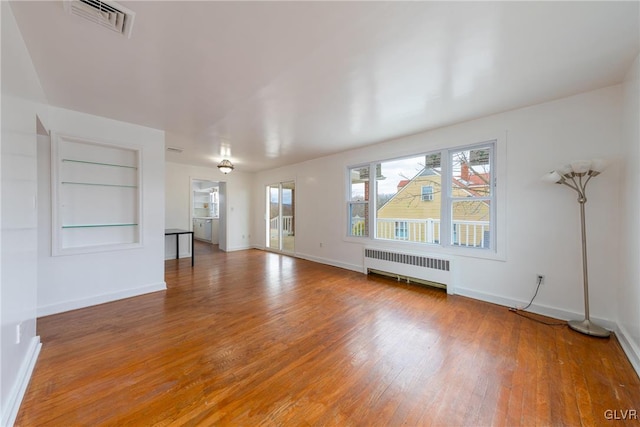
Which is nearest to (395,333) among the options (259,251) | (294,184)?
(294,184)

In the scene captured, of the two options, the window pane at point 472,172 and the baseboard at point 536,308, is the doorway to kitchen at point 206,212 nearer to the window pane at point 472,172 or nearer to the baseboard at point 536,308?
the window pane at point 472,172

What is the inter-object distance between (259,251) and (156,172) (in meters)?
3.90

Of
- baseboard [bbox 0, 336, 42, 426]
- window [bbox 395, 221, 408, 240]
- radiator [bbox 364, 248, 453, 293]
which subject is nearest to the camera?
baseboard [bbox 0, 336, 42, 426]

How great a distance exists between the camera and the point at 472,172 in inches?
136

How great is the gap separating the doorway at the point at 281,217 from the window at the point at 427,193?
351 cm

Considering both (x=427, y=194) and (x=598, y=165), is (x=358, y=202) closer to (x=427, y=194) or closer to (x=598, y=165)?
(x=427, y=194)

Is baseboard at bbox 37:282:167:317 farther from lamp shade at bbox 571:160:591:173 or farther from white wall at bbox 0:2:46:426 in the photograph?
lamp shade at bbox 571:160:591:173

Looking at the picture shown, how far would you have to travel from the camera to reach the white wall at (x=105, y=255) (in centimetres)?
282

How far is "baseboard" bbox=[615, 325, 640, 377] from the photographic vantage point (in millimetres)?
1838

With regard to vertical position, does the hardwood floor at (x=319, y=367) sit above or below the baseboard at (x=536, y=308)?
below

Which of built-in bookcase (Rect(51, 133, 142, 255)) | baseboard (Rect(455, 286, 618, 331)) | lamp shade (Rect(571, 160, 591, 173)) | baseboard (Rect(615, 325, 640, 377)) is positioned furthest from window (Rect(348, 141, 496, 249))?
built-in bookcase (Rect(51, 133, 142, 255))

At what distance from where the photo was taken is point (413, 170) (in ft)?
13.7

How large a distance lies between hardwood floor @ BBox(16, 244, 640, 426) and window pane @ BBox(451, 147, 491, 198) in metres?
1.52

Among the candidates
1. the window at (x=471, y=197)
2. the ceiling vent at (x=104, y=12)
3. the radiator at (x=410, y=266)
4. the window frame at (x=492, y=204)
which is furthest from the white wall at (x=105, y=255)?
the window at (x=471, y=197)
